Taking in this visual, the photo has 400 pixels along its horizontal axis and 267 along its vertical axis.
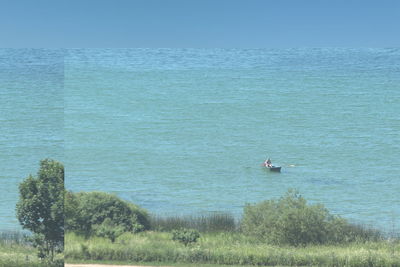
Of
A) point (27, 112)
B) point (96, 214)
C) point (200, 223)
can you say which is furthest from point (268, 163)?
point (27, 112)

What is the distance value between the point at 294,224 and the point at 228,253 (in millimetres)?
1364

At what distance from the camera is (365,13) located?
9.09 metres

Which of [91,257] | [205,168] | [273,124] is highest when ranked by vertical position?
[273,124]

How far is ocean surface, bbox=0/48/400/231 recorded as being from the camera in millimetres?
13766

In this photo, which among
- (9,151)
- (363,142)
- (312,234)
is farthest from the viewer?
(363,142)

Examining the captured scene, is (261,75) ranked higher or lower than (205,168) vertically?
higher

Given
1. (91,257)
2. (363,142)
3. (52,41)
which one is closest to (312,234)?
(91,257)

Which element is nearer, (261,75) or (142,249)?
(142,249)

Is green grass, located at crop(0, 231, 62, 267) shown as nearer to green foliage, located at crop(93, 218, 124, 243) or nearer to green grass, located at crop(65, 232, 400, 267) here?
green grass, located at crop(65, 232, 400, 267)

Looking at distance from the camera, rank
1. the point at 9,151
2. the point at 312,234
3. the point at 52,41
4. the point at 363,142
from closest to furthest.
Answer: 1. the point at 52,41
2. the point at 312,234
3. the point at 9,151
4. the point at 363,142

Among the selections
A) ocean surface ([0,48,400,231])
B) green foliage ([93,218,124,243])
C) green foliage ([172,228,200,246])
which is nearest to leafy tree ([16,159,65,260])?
green foliage ([93,218,124,243])

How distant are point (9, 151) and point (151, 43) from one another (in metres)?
5.83

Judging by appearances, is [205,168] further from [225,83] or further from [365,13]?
[365,13]

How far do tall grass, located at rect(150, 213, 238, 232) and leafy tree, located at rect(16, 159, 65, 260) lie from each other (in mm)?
1834
